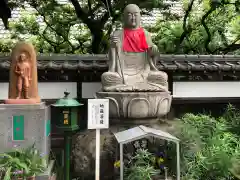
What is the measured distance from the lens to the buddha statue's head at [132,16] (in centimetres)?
712

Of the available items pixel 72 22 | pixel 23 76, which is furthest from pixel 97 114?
pixel 72 22

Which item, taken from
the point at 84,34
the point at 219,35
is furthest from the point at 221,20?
the point at 84,34

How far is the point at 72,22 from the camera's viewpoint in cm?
1371

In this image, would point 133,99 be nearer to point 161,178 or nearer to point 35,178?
point 161,178

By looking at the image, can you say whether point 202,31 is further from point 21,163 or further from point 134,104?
point 21,163

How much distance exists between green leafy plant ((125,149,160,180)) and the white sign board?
0.88 metres

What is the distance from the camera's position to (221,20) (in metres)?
12.7

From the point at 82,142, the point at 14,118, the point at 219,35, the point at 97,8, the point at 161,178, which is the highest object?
the point at 97,8

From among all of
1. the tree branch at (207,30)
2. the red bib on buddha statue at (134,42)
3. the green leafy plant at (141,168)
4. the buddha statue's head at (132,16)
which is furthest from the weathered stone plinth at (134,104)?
the tree branch at (207,30)

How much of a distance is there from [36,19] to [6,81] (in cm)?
866

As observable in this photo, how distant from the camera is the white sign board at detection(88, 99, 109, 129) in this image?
483 centimetres

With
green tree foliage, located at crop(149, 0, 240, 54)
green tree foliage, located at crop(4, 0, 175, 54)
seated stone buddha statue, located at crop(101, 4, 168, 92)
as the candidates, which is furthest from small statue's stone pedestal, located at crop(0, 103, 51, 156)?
green tree foliage, located at crop(149, 0, 240, 54)

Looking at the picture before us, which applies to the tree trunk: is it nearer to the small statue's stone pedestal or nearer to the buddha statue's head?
the buddha statue's head

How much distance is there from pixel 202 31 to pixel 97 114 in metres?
9.41
